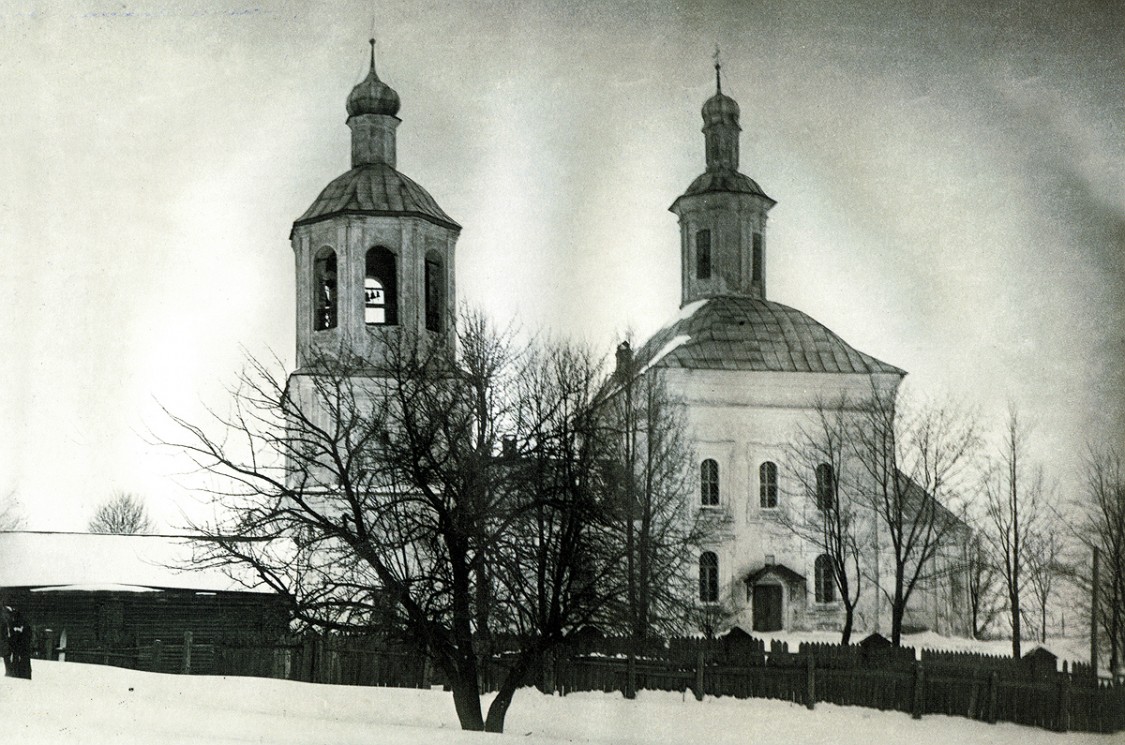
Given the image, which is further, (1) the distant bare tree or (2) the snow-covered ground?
(1) the distant bare tree

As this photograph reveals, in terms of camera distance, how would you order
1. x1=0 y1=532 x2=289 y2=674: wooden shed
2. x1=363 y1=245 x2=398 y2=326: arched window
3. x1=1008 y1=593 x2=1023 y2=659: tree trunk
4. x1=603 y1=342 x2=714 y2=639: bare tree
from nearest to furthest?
1. x1=1008 y1=593 x2=1023 y2=659: tree trunk
2. x1=603 y1=342 x2=714 y2=639: bare tree
3. x1=0 y1=532 x2=289 y2=674: wooden shed
4. x1=363 y1=245 x2=398 y2=326: arched window

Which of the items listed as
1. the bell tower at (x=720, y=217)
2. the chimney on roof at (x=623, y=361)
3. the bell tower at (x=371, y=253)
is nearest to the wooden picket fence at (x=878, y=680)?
the chimney on roof at (x=623, y=361)

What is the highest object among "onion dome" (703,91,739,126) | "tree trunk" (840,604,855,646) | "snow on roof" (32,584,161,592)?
"onion dome" (703,91,739,126)

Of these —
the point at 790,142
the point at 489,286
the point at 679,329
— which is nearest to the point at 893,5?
the point at 790,142

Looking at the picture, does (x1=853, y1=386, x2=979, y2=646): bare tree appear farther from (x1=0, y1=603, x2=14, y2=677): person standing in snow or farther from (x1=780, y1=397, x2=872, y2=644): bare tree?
(x1=0, y1=603, x2=14, y2=677): person standing in snow

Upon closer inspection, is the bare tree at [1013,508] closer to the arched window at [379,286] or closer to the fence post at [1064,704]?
the fence post at [1064,704]

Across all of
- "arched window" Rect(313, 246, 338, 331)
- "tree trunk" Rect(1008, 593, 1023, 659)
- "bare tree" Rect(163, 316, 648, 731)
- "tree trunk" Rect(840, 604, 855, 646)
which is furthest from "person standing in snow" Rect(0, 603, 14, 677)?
"tree trunk" Rect(1008, 593, 1023, 659)

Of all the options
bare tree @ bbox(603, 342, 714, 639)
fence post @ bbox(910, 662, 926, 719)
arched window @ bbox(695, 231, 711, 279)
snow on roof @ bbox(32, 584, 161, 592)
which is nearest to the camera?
fence post @ bbox(910, 662, 926, 719)

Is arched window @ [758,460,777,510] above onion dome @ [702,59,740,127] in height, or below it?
below
